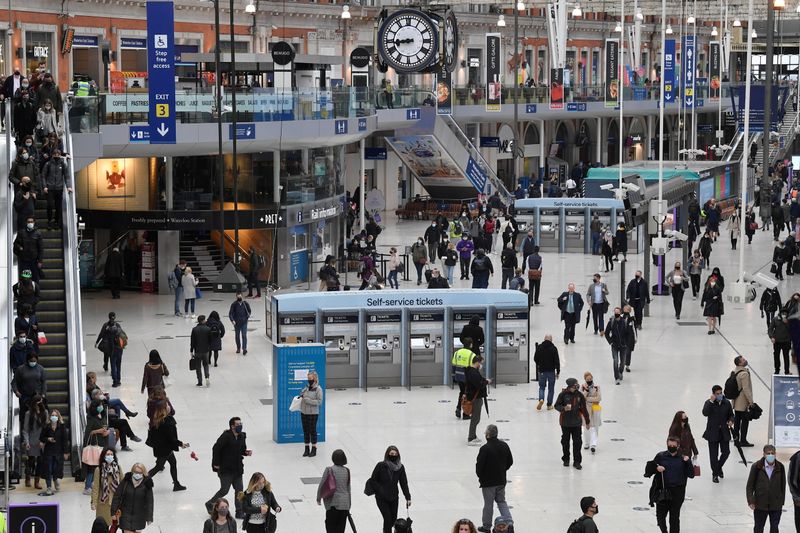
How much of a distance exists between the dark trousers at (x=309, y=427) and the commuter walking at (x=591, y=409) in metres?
3.91

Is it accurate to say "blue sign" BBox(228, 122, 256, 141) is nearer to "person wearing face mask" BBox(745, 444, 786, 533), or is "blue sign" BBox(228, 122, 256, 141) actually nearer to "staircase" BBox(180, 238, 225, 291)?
"staircase" BBox(180, 238, 225, 291)

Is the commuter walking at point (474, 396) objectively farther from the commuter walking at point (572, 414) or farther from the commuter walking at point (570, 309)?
the commuter walking at point (570, 309)

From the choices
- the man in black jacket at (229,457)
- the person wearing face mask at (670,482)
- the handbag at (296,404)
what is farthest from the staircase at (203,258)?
the person wearing face mask at (670,482)

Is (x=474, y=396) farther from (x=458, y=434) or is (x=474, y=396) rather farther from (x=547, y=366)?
(x=547, y=366)

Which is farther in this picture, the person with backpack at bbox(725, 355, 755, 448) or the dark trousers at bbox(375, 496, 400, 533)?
the person with backpack at bbox(725, 355, 755, 448)

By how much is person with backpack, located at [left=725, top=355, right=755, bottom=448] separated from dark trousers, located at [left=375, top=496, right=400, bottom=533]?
6584 mm

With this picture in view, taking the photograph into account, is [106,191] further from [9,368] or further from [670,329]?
[9,368]

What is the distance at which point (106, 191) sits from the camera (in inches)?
1663

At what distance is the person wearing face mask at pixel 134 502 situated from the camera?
17.4 meters

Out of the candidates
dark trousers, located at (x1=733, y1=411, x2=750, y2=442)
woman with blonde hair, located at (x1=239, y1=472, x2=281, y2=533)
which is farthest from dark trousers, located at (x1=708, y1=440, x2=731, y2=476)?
woman with blonde hair, located at (x1=239, y1=472, x2=281, y2=533)

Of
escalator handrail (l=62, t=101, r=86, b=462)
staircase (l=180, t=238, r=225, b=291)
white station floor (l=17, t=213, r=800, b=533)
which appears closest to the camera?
white station floor (l=17, t=213, r=800, b=533)

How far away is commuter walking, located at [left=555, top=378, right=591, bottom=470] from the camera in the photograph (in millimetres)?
22062

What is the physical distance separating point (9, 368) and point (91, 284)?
21.4 meters

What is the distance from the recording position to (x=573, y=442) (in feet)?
72.4
